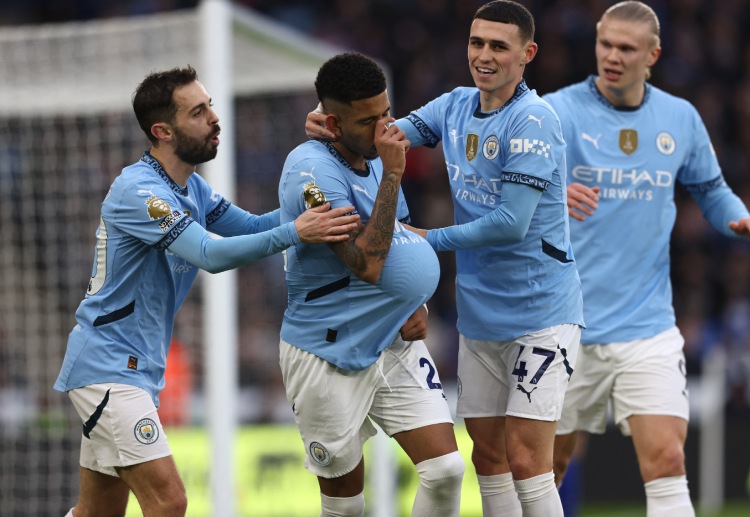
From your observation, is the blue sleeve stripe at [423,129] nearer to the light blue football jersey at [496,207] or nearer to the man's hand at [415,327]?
the light blue football jersey at [496,207]

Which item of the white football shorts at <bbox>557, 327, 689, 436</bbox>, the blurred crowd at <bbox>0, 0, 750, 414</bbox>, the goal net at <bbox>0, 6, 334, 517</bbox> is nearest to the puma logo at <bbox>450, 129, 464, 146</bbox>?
the white football shorts at <bbox>557, 327, 689, 436</bbox>

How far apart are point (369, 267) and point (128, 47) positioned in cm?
485

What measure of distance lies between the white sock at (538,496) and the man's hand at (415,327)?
733 mm

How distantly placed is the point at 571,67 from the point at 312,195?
432 inches

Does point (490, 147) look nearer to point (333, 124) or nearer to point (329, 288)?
point (333, 124)

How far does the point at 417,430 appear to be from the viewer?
5.05 meters

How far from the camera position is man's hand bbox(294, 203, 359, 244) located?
469 centimetres

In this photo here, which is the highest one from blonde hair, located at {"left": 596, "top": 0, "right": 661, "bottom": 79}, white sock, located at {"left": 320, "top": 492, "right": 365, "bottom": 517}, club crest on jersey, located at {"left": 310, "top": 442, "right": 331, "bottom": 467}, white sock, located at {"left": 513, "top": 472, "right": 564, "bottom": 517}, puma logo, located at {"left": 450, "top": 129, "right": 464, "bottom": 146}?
blonde hair, located at {"left": 596, "top": 0, "right": 661, "bottom": 79}

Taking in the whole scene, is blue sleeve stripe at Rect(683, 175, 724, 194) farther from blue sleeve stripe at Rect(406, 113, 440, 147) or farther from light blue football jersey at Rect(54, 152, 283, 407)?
light blue football jersey at Rect(54, 152, 283, 407)

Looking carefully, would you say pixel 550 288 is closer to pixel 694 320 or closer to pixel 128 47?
pixel 128 47

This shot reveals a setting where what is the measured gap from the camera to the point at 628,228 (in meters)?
5.94

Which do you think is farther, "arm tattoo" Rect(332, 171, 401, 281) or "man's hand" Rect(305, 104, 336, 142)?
"man's hand" Rect(305, 104, 336, 142)

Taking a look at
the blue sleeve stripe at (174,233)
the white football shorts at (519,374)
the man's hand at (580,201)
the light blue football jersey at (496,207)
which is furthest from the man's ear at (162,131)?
the man's hand at (580,201)

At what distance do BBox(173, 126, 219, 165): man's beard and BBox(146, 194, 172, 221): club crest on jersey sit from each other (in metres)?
0.33
